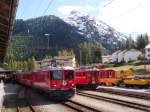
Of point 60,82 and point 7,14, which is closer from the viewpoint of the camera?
point 7,14

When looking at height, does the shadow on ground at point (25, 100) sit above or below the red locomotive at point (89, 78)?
below

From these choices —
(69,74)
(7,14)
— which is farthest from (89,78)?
(7,14)

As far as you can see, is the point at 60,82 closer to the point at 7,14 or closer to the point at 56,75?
the point at 56,75

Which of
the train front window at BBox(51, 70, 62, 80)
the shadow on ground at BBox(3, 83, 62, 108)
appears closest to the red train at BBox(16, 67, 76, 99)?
the train front window at BBox(51, 70, 62, 80)

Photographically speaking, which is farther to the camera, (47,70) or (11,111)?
(47,70)

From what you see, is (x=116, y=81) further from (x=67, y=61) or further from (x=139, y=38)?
(x=139, y=38)

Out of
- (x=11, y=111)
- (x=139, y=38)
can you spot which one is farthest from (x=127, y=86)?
(x=139, y=38)

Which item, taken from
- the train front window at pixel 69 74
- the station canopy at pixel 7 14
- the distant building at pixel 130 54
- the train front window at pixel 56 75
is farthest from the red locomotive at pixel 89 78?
the distant building at pixel 130 54

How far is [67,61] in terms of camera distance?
116 metres

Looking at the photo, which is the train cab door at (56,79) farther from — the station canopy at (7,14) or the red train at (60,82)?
the station canopy at (7,14)

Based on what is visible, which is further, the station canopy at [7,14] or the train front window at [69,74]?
the train front window at [69,74]

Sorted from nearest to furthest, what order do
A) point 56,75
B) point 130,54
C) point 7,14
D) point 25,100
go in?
point 7,14, point 56,75, point 25,100, point 130,54

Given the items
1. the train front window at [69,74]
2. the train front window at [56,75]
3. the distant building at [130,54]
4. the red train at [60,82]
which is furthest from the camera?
the distant building at [130,54]

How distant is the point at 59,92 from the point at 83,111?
8.15 m
